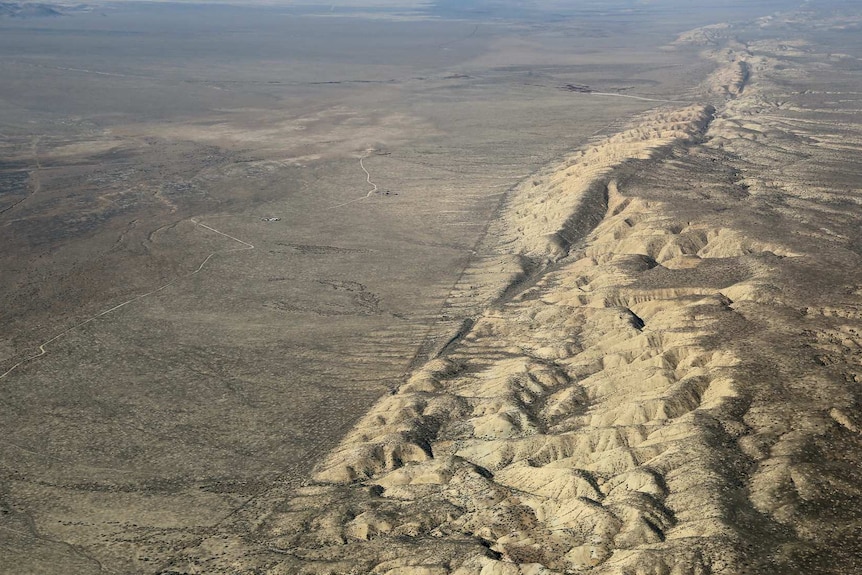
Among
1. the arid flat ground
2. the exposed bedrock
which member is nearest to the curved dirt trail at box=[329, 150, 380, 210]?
the arid flat ground

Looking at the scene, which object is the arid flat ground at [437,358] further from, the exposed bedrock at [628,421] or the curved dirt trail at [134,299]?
the curved dirt trail at [134,299]

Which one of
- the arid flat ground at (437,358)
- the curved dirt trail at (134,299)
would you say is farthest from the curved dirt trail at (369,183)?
the curved dirt trail at (134,299)

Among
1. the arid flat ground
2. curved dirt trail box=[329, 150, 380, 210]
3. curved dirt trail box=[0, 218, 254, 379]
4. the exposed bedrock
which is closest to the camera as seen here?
the exposed bedrock

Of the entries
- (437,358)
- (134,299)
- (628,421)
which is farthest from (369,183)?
(628,421)

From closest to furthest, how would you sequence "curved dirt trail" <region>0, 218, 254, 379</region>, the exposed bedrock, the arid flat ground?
the exposed bedrock < the arid flat ground < "curved dirt trail" <region>0, 218, 254, 379</region>

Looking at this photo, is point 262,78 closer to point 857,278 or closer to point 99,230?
point 99,230

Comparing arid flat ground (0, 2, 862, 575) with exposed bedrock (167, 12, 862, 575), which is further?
arid flat ground (0, 2, 862, 575)

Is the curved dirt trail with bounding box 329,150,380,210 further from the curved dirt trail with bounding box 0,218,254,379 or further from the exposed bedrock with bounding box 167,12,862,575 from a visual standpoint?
the exposed bedrock with bounding box 167,12,862,575

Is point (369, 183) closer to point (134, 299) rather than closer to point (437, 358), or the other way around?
point (134, 299)

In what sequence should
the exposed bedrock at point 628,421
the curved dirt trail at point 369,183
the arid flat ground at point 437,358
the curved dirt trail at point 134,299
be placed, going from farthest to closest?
the curved dirt trail at point 369,183 < the curved dirt trail at point 134,299 < the arid flat ground at point 437,358 < the exposed bedrock at point 628,421
